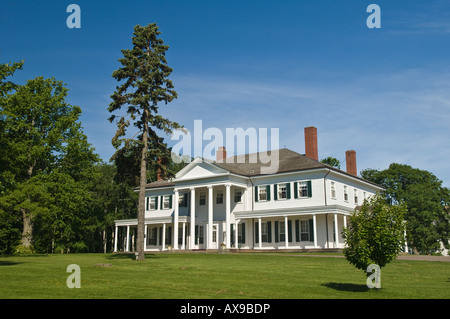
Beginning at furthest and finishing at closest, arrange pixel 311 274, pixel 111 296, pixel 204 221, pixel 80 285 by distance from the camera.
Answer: pixel 204 221 → pixel 311 274 → pixel 80 285 → pixel 111 296

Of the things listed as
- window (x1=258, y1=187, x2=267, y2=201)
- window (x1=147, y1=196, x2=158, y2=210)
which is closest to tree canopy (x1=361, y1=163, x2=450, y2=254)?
window (x1=258, y1=187, x2=267, y2=201)

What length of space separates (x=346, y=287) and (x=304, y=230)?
22383mm

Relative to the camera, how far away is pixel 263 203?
38094 millimetres

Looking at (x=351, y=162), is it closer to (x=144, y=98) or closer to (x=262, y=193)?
(x=262, y=193)

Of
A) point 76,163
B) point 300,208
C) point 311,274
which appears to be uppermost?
point 76,163

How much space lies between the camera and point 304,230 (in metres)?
35.7

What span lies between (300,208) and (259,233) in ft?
14.5

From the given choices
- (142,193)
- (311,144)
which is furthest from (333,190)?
(142,193)

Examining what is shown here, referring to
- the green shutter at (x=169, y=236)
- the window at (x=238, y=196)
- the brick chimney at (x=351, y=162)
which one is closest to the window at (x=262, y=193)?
the window at (x=238, y=196)

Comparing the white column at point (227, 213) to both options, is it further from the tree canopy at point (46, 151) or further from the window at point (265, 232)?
the tree canopy at point (46, 151)

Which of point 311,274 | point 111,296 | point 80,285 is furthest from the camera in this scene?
point 311,274

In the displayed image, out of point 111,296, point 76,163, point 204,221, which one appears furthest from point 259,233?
point 111,296
